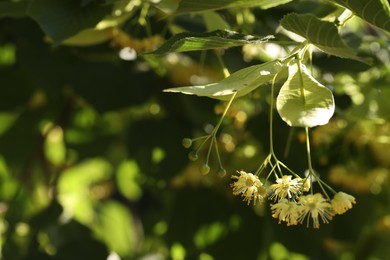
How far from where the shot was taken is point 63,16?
1059mm

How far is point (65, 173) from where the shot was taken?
205cm

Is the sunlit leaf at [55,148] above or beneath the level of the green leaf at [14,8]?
beneath

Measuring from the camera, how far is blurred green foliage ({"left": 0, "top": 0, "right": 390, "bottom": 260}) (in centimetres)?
130

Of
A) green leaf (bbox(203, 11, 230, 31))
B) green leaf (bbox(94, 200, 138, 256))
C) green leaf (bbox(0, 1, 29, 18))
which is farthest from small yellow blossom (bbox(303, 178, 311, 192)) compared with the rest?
green leaf (bbox(94, 200, 138, 256))

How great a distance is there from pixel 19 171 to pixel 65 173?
36 centimetres

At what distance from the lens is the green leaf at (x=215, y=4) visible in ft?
2.89

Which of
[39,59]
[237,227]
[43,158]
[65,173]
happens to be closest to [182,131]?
[237,227]

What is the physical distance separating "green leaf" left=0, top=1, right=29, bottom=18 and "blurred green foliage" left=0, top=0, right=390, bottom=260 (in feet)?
0.36

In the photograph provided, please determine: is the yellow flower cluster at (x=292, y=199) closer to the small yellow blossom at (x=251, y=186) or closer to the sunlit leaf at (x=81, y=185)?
the small yellow blossom at (x=251, y=186)

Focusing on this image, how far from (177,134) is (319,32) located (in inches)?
29.5

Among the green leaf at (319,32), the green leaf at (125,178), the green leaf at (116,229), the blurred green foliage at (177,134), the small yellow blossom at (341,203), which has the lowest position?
the green leaf at (116,229)

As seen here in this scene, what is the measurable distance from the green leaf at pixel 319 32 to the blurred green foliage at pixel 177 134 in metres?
0.33

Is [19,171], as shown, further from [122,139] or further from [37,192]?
[122,139]

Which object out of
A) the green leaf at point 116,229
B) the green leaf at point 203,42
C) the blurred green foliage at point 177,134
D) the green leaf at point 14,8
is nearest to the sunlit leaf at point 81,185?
the green leaf at point 116,229
